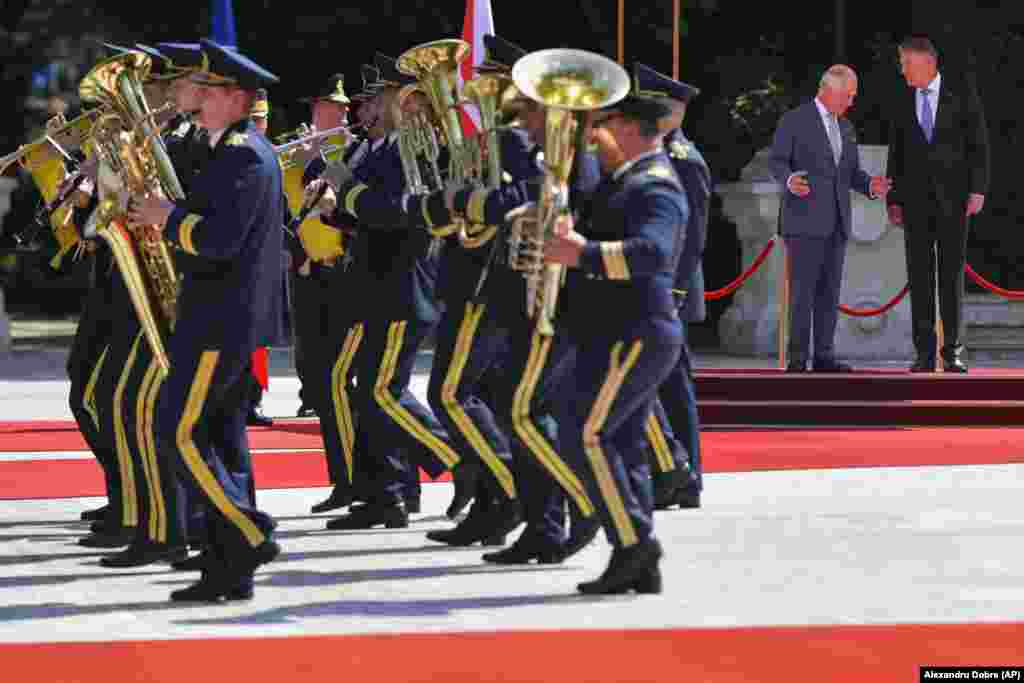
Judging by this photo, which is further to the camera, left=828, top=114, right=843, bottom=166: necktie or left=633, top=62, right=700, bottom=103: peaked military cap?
left=828, top=114, right=843, bottom=166: necktie

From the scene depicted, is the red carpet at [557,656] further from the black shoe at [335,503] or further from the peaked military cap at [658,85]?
the black shoe at [335,503]

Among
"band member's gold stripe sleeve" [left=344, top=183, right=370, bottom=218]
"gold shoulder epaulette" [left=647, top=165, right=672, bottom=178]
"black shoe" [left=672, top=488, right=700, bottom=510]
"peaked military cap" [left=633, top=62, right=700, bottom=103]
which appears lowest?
"black shoe" [left=672, top=488, right=700, bottom=510]

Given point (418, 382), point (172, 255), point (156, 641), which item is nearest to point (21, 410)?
point (418, 382)

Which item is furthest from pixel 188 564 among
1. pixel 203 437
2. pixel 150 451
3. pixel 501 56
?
pixel 501 56

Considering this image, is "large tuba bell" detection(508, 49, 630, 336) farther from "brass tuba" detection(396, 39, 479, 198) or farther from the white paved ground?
"brass tuba" detection(396, 39, 479, 198)

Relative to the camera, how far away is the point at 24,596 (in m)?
8.92

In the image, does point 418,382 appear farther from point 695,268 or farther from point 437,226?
point 437,226

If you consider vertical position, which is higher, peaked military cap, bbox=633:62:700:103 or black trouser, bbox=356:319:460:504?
peaked military cap, bbox=633:62:700:103

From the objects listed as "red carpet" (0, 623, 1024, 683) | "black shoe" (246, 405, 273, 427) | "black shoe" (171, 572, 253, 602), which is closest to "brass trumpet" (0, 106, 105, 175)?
"black shoe" (171, 572, 253, 602)

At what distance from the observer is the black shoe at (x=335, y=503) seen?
11.5 m

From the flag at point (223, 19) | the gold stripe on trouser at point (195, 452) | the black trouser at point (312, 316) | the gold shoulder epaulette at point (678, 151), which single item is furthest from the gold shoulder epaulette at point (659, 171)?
the flag at point (223, 19)

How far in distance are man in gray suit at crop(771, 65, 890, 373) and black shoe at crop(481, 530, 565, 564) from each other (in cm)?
648

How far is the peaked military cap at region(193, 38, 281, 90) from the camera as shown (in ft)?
29.1

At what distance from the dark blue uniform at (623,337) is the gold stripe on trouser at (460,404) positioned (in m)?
1.35
